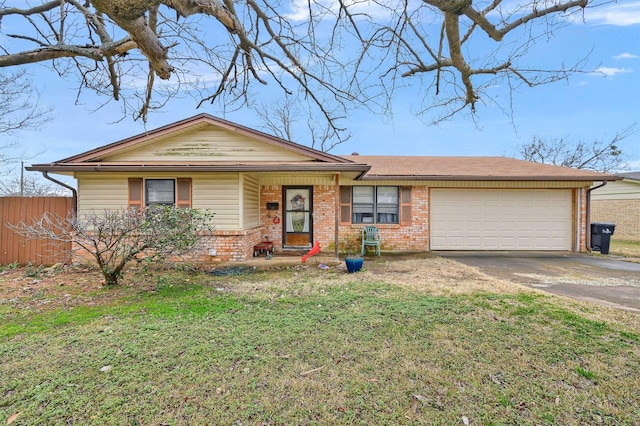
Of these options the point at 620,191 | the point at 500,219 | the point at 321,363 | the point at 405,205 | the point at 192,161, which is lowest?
the point at 321,363

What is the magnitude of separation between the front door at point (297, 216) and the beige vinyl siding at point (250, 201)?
0.95 meters

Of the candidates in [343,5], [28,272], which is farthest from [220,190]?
[343,5]

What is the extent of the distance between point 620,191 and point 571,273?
11.8 meters

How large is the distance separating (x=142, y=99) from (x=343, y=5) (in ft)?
15.9

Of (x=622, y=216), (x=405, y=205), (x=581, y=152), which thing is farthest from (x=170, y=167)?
(x=581, y=152)

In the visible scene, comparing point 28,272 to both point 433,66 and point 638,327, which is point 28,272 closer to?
point 433,66

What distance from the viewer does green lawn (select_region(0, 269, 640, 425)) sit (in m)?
2.22

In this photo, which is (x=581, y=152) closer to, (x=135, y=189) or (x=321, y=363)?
(x=321, y=363)

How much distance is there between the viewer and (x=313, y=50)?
18.4 ft

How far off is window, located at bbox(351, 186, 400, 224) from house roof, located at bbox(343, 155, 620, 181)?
64 cm

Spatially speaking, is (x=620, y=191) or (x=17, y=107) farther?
(x=620, y=191)

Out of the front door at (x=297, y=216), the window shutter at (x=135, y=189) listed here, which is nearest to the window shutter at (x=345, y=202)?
the front door at (x=297, y=216)

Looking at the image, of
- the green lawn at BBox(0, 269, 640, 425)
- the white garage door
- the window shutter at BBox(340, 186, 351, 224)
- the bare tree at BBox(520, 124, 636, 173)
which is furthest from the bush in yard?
the bare tree at BBox(520, 124, 636, 173)

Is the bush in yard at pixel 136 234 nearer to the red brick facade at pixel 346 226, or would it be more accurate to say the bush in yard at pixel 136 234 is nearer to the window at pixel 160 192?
the window at pixel 160 192
